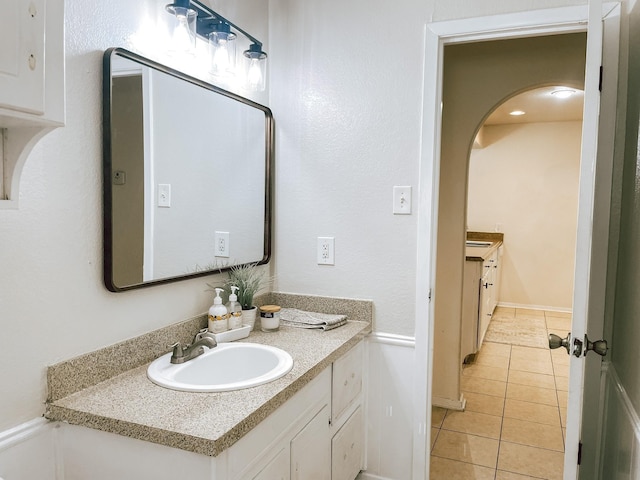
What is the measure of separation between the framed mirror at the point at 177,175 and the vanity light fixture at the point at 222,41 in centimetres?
9

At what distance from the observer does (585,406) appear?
1.94 m

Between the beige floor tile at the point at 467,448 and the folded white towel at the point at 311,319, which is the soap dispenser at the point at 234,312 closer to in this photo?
the folded white towel at the point at 311,319

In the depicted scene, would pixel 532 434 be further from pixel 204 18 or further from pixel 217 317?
pixel 204 18

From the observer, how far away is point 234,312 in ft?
6.11

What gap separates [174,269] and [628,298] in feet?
5.10

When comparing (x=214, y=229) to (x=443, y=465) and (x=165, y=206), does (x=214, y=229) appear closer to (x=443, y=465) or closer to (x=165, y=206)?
(x=165, y=206)

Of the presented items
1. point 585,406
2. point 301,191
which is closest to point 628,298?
point 585,406

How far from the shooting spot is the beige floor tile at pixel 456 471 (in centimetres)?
238

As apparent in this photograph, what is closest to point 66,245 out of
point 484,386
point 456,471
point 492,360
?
point 456,471

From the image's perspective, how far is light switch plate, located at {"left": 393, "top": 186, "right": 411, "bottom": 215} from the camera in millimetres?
2047

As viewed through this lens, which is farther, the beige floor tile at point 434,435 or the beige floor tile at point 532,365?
the beige floor tile at point 532,365

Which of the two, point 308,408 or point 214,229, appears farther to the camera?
point 214,229

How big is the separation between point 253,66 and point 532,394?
295 centimetres

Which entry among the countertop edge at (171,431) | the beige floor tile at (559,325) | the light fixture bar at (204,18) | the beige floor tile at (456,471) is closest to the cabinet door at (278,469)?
the countertop edge at (171,431)
